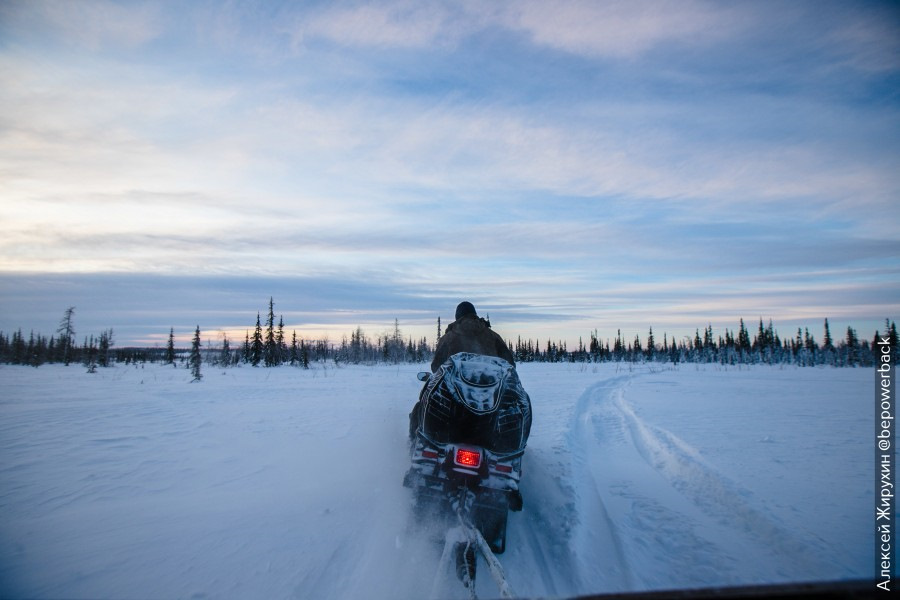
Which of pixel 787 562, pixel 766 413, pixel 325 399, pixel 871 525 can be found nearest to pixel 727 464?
pixel 871 525

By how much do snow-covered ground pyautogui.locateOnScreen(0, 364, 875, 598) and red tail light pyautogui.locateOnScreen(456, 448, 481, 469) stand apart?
811 mm

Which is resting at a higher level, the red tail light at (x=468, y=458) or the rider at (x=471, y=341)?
the rider at (x=471, y=341)

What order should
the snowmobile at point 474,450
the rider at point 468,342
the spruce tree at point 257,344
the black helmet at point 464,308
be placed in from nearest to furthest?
the snowmobile at point 474,450, the rider at point 468,342, the black helmet at point 464,308, the spruce tree at point 257,344

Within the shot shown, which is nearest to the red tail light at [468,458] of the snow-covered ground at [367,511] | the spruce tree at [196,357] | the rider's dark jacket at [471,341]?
the snow-covered ground at [367,511]

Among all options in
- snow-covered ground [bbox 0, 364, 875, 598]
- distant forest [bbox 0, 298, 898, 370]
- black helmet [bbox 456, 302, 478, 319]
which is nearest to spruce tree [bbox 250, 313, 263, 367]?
distant forest [bbox 0, 298, 898, 370]

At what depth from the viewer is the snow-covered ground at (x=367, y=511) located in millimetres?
3287

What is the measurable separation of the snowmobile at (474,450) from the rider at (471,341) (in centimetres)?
133

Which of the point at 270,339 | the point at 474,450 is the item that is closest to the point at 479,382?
the point at 474,450

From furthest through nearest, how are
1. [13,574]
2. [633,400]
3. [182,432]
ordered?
[633,400], [182,432], [13,574]

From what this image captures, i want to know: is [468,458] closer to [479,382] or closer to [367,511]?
[479,382]

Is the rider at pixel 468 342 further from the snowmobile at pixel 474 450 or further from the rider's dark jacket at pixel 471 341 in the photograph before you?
the snowmobile at pixel 474 450

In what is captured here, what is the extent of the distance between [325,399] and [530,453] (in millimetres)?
8297

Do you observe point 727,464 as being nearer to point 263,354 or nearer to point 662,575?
point 662,575

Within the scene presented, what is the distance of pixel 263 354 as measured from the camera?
5756 centimetres
